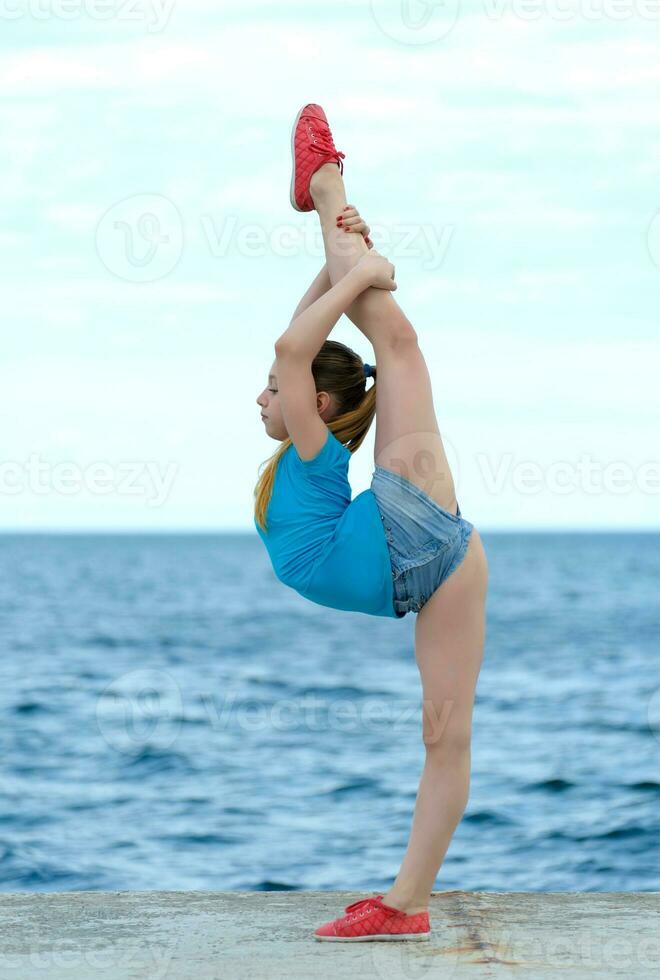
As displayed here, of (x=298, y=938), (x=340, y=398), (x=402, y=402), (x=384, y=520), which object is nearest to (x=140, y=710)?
(x=298, y=938)

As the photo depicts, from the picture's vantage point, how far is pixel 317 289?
3.87 m

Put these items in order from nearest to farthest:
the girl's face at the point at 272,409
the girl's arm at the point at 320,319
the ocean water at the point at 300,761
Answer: the girl's arm at the point at 320,319
the girl's face at the point at 272,409
the ocean water at the point at 300,761

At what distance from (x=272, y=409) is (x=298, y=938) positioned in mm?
1535

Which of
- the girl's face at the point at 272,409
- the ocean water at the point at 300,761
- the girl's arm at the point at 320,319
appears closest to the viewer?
the girl's arm at the point at 320,319

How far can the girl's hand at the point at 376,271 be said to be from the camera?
3451 millimetres

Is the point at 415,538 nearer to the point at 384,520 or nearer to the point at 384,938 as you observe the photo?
the point at 384,520

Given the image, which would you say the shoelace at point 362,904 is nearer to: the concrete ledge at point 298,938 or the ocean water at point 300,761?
the concrete ledge at point 298,938

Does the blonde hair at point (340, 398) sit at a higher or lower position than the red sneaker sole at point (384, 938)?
higher

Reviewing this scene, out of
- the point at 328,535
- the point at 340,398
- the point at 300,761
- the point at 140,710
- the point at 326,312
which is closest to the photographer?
the point at 326,312

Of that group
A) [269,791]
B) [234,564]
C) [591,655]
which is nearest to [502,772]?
[269,791]

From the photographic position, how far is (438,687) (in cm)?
353

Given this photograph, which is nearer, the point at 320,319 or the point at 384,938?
the point at 320,319

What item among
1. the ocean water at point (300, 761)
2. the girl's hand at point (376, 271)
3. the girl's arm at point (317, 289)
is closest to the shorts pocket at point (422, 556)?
the girl's hand at point (376, 271)

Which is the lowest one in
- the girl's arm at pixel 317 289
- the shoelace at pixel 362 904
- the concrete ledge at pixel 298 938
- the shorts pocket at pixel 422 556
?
the concrete ledge at pixel 298 938
